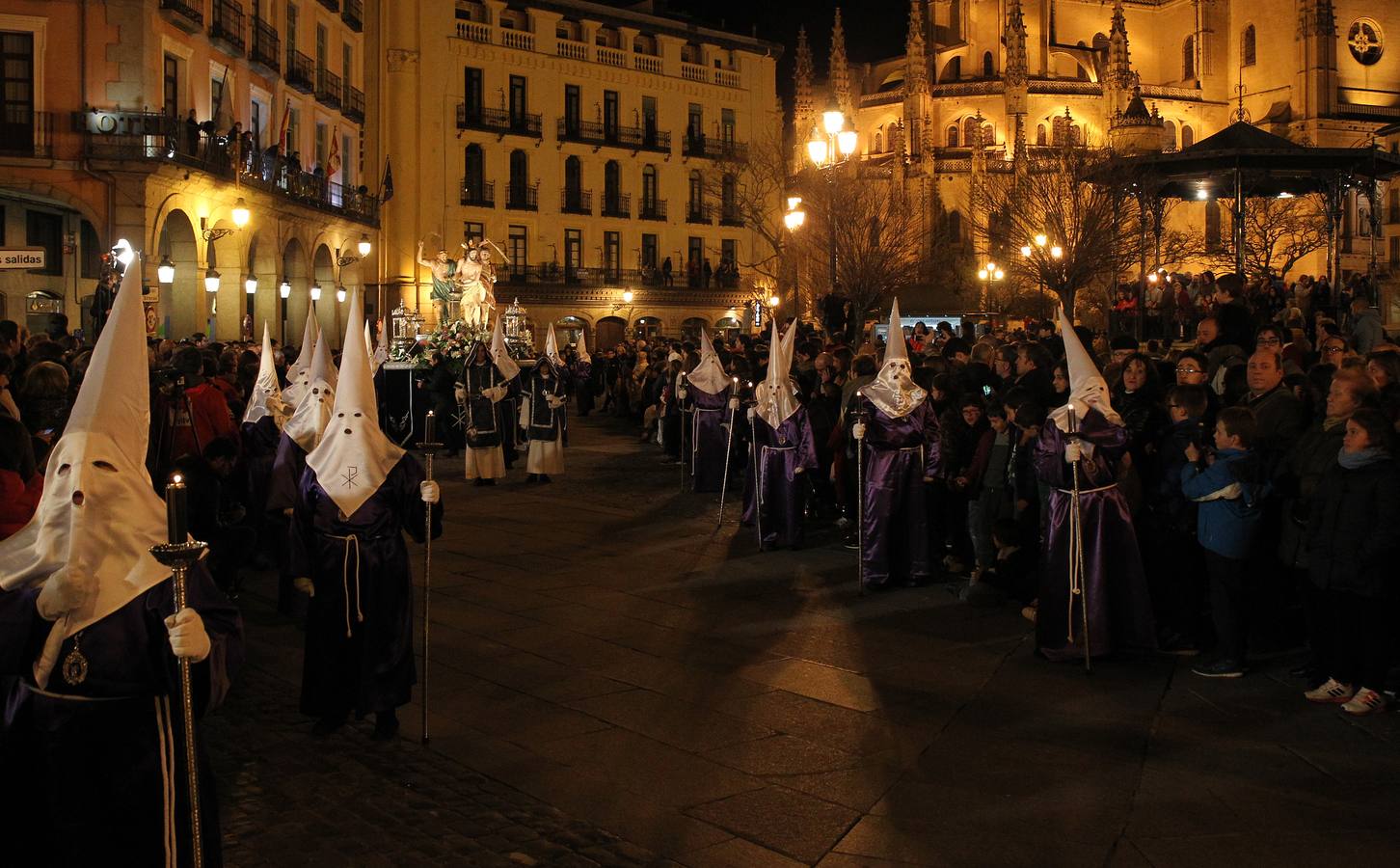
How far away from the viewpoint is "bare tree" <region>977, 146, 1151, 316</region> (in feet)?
114

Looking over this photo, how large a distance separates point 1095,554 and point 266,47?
1306 inches

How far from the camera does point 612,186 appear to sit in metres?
61.4

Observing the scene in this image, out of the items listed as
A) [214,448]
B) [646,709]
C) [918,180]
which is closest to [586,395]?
[214,448]

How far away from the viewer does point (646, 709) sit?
7441mm

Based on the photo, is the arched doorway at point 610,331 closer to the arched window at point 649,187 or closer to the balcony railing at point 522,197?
the arched window at point 649,187

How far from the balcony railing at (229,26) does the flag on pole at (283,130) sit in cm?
237

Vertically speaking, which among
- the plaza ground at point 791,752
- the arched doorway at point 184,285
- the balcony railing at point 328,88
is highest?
the balcony railing at point 328,88

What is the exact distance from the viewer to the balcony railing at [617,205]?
200 ft

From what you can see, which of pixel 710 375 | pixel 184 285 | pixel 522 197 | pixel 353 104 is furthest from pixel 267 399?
pixel 522 197

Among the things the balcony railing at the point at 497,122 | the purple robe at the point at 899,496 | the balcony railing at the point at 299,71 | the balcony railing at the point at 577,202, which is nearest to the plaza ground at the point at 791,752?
the purple robe at the point at 899,496

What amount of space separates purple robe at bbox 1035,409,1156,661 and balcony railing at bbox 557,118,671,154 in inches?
2093

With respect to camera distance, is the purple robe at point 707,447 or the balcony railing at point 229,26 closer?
the purple robe at point 707,447

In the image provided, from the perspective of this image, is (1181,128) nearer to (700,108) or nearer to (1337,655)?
(700,108)

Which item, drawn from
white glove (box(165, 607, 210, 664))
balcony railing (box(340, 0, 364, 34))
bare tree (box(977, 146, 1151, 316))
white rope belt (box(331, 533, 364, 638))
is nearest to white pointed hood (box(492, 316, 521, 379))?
white rope belt (box(331, 533, 364, 638))
